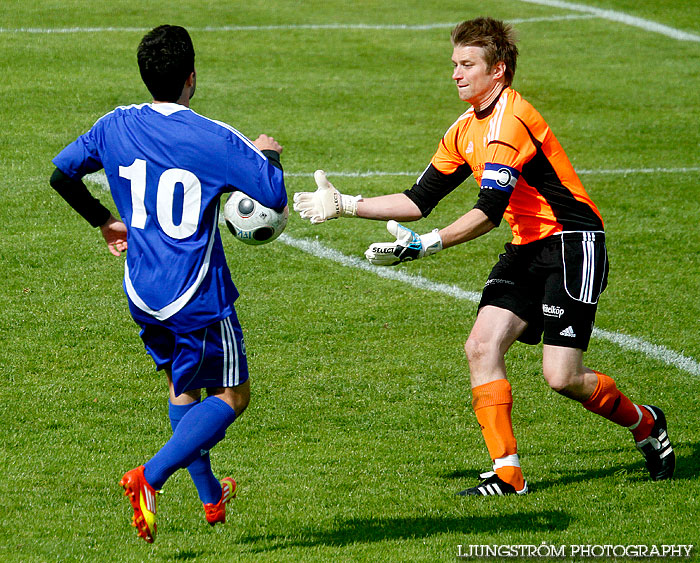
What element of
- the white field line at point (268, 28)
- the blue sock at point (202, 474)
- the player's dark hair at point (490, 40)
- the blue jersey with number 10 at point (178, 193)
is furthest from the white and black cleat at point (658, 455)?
the white field line at point (268, 28)

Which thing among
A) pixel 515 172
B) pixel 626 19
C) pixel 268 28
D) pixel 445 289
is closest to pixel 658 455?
pixel 515 172

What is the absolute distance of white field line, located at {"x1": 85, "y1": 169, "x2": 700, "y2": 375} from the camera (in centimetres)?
737

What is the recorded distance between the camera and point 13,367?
6.86m

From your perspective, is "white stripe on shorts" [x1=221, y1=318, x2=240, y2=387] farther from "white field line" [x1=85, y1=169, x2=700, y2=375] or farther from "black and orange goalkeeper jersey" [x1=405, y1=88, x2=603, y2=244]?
"white field line" [x1=85, y1=169, x2=700, y2=375]

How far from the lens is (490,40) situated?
518 centimetres

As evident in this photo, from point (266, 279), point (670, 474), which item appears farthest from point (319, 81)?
point (670, 474)

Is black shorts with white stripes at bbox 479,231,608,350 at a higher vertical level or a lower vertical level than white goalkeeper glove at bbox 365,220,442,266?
lower

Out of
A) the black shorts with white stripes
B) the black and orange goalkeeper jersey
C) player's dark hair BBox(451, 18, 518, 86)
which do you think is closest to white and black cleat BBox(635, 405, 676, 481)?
the black shorts with white stripes

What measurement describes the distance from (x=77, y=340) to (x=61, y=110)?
6824 mm

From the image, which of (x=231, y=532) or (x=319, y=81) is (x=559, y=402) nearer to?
(x=231, y=532)

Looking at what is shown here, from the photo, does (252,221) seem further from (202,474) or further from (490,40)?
(490,40)

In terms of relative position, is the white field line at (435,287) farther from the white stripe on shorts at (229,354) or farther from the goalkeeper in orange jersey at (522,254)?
the white stripe on shorts at (229,354)

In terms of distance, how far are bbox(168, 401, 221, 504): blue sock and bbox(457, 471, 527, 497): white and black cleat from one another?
1.41 meters

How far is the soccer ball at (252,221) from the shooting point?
14.7ft
